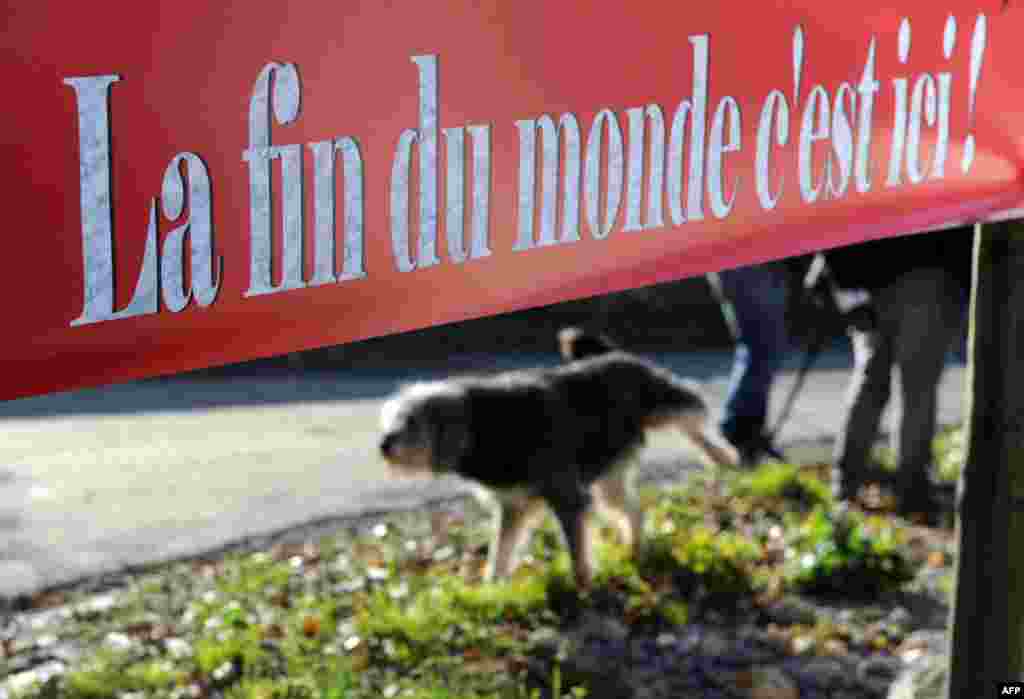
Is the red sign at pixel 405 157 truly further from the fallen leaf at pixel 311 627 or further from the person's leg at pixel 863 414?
the person's leg at pixel 863 414

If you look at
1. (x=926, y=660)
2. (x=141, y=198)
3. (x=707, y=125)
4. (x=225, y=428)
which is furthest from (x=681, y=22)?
(x=225, y=428)

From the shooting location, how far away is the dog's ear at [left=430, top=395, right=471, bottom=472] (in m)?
4.68

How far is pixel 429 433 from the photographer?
15.3ft

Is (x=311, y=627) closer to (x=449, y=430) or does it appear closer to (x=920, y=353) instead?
(x=449, y=430)

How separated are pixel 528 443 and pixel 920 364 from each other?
2010mm

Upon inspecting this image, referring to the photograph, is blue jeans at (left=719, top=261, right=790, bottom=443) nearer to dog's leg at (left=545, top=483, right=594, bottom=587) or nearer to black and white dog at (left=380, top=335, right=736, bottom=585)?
black and white dog at (left=380, top=335, right=736, bottom=585)

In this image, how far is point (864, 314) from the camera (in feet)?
19.9

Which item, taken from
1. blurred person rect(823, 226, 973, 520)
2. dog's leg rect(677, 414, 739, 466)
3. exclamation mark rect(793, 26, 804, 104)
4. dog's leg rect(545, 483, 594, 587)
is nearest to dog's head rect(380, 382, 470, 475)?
dog's leg rect(545, 483, 594, 587)

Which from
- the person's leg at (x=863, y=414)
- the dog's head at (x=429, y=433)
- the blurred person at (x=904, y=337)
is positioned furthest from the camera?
the person's leg at (x=863, y=414)

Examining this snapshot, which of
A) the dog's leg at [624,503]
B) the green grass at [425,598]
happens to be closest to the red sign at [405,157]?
the green grass at [425,598]

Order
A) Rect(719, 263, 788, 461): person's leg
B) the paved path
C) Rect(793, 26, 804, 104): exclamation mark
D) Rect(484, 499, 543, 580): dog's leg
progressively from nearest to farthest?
Rect(793, 26, 804, 104): exclamation mark < Rect(484, 499, 543, 580): dog's leg < the paved path < Rect(719, 263, 788, 461): person's leg

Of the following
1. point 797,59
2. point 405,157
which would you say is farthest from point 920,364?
point 405,157

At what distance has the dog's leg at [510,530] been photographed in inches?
191

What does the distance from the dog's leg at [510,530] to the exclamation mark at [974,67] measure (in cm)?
254
